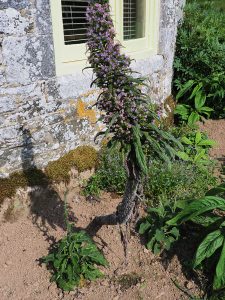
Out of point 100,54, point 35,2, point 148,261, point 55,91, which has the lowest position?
point 148,261

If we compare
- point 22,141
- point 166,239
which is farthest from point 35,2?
point 166,239

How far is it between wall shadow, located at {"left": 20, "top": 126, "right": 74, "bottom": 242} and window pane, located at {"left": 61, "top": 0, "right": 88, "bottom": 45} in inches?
51.2

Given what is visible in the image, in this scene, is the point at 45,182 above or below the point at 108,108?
below

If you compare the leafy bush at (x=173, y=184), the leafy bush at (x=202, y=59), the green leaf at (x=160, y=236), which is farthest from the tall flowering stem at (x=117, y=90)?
the leafy bush at (x=202, y=59)

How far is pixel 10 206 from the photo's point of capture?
391 cm

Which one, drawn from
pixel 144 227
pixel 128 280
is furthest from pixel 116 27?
pixel 128 280

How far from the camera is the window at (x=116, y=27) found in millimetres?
3859

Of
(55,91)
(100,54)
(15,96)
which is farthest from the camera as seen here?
(55,91)

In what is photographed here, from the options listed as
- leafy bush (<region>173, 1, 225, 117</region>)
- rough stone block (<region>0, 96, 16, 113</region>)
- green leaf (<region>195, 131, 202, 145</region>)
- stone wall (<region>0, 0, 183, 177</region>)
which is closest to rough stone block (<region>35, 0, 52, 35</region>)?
stone wall (<region>0, 0, 183, 177</region>)

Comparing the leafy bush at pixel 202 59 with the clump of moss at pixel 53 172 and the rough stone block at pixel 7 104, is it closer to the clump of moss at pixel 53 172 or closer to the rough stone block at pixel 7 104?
the clump of moss at pixel 53 172

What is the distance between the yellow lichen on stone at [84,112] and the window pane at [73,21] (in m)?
0.77

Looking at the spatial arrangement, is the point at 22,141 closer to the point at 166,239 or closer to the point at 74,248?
the point at 74,248

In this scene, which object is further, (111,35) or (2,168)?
(2,168)

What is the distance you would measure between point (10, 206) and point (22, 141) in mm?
801
